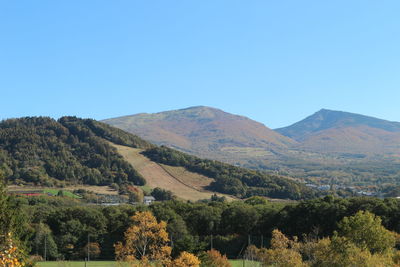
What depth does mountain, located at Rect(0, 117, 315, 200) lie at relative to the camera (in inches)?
5364

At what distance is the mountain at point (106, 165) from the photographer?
136250mm

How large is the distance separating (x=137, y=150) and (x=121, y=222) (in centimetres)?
9691

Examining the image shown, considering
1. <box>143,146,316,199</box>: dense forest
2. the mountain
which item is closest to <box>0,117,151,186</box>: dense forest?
the mountain

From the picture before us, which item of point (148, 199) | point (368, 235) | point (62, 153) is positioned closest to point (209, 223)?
point (368, 235)

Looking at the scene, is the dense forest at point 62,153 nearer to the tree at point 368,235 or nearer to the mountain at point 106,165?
the mountain at point 106,165

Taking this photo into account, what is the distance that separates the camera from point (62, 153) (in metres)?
152

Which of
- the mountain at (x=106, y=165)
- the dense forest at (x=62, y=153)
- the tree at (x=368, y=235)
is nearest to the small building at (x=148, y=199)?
the mountain at (x=106, y=165)

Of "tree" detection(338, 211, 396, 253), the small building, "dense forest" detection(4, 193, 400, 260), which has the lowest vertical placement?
the small building

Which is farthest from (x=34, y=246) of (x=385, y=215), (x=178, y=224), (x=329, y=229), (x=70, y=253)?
(x=385, y=215)

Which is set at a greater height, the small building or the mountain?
the mountain

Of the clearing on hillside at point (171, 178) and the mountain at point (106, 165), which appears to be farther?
the mountain at point (106, 165)

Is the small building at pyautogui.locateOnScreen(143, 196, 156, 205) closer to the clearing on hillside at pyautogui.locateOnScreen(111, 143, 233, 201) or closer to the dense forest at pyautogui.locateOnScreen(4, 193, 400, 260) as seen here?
the clearing on hillside at pyautogui.locateOnScreen(111, 143, 233, 201)

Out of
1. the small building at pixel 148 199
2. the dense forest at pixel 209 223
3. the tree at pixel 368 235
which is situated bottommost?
the small building at pixel 148 199

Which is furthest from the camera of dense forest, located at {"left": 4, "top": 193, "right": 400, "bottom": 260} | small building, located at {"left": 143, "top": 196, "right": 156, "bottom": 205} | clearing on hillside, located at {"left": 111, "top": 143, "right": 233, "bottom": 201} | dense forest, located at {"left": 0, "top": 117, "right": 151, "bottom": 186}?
dense forest, located at {"left": 0, "top": 117, "right": 151, "bottom": 186}
